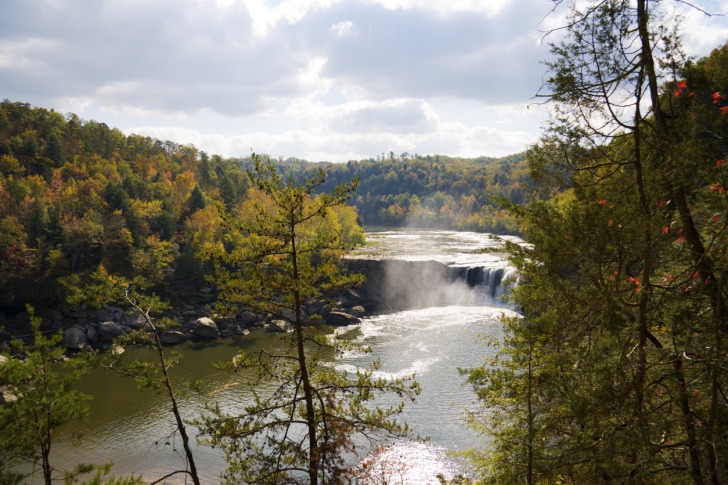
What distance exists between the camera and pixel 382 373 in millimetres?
25328

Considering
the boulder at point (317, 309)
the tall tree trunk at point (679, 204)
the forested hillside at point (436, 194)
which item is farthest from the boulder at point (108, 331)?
the forested hillside at point (436, 194)

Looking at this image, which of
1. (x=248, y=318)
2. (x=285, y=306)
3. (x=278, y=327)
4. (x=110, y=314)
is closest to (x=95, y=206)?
(x=110, y=314)

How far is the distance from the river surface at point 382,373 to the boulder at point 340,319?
1.26 m

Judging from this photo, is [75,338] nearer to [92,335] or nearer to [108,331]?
[92,335]

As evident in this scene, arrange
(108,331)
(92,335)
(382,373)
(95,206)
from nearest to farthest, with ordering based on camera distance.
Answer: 1. (382,373)
2. (92,335)
3. (108,331)
4. (95,206)

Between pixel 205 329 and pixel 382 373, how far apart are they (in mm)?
15894

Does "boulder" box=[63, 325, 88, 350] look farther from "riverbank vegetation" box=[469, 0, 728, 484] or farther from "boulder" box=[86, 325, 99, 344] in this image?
"riverbank vegetation" box=[469, 0, 728, 484]

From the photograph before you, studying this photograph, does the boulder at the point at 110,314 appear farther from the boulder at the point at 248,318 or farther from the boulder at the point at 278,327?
the boulder at the point at 278,327

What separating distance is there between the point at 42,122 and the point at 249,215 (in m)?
32.1

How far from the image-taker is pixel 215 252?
26.2ft

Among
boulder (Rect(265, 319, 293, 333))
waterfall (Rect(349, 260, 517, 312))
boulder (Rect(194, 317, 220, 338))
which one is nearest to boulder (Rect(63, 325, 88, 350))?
boulder (Rect(194, 317, 220, 338))

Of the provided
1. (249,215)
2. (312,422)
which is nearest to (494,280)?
(249,215)

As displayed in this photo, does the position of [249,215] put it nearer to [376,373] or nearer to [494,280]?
[494,280]

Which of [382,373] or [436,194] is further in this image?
[436,194]
